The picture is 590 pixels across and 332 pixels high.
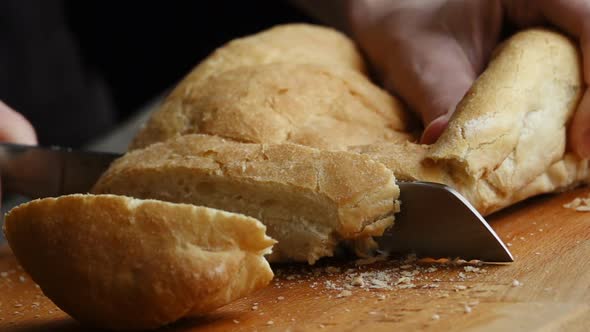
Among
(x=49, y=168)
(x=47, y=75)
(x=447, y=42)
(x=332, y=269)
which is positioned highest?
(x=447, y=42)

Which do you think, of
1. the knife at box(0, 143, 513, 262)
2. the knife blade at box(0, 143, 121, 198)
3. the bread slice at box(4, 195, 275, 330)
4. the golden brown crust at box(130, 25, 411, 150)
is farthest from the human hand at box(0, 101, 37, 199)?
the knife at box(0, 143, 513, 262)

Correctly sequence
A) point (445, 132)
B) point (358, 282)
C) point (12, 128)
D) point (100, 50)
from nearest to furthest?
1. point (358, 282)
2. point (445, 132)
3. point (12, 128)
4. point (100, 50)

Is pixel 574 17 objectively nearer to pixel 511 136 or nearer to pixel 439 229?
pixel 511 136

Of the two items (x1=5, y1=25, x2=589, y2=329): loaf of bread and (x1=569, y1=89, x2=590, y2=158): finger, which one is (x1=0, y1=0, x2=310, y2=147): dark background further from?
(x1=569, y1=89, x2=590, y2=158): finger

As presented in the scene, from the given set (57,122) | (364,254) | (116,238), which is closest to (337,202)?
(364,254)

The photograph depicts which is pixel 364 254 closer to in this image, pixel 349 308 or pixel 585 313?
pixel 349 308

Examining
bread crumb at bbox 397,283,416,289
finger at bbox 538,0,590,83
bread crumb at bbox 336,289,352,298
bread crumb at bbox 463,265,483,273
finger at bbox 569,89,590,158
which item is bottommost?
bread crumb at bbox 336,289,352,298

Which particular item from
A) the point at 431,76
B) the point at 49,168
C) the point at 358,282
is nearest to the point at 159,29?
the point at 49,168
